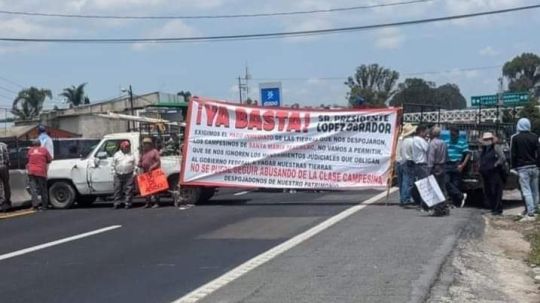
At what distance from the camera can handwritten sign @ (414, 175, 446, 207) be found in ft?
47.9

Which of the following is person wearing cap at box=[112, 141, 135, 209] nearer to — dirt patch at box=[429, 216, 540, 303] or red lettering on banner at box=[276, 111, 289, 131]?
red lettering on banner at box=[276, 111, 289, 131]

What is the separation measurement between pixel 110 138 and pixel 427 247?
32.0ft

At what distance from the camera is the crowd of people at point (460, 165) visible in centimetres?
1484

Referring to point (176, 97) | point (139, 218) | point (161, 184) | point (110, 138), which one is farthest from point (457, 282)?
point (176, 97)

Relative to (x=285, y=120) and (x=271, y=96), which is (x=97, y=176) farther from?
(x=271, y=96)

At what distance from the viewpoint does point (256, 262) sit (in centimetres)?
1022

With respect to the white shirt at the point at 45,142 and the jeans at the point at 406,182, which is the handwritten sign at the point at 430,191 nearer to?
the jeans at the point at 406,182

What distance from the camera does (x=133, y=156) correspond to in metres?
18.1

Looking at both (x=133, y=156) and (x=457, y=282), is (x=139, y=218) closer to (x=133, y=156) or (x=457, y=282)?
(x=133, y=156)

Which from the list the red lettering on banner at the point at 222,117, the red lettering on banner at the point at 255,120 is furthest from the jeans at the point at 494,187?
the red lettering on banner at the point at 222,117

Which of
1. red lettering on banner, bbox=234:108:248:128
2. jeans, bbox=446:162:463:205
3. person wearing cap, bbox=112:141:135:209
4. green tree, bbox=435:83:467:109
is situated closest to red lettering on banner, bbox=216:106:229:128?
red lettering on banner, bbox=234:108:248:128

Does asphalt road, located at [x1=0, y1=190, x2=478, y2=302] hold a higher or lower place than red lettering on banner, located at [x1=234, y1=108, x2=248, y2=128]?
lower

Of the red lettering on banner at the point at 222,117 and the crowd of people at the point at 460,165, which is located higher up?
the red lettering on banner at the point at 222,117

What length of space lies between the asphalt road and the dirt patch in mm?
310
